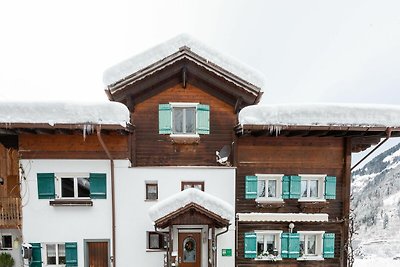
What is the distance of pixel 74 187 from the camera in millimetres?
9375

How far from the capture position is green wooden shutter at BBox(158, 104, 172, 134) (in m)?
9.51

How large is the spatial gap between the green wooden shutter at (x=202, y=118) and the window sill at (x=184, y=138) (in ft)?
0.87

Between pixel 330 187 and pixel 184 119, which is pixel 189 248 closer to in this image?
pixel 184 119

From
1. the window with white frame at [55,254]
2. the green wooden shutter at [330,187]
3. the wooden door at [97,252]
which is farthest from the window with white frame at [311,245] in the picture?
the window with white frame at [55,254]

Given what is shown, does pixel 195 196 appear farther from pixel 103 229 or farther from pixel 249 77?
pixel 249 77

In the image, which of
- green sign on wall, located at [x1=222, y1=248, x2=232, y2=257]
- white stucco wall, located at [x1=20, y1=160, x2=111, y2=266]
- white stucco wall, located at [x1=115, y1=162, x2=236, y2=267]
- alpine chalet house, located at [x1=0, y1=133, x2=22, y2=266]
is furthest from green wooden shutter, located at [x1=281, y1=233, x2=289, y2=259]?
alpine chalet house, located at [x1=0, y1=133, x2=22, y2=266]

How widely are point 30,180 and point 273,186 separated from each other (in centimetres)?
921

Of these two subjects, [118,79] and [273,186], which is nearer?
[118,79]

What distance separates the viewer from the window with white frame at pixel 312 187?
32.8 ft

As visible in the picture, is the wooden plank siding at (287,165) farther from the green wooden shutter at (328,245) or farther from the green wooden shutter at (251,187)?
the green wooden shutter at (328,245)

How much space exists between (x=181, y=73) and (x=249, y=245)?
7.19 metres

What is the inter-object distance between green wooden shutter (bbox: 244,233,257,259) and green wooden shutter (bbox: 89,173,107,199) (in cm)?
571

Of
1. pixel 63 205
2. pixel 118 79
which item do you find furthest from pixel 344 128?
pixel 63 205

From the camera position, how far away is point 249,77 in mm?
9422
